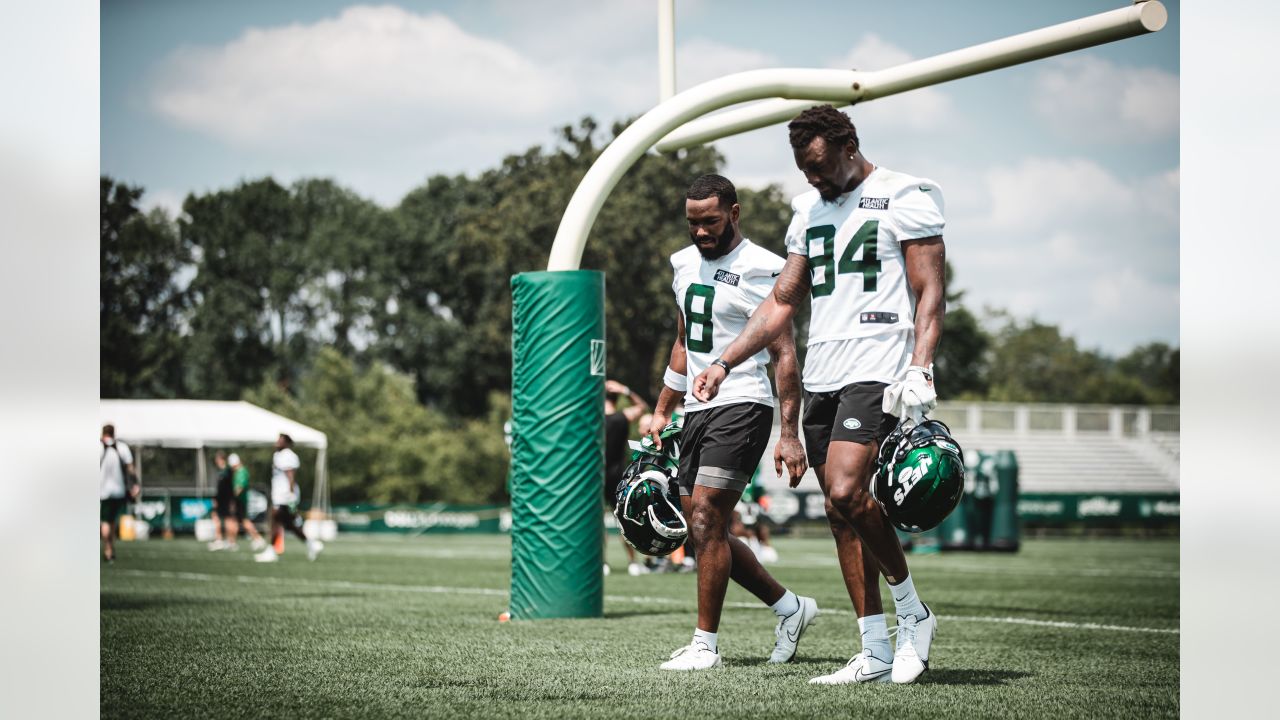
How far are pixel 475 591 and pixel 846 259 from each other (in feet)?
25.2

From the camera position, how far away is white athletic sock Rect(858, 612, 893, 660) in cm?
598

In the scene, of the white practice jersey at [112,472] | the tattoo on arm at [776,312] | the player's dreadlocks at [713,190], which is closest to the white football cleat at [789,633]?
the tattoo on arm at [776,312]

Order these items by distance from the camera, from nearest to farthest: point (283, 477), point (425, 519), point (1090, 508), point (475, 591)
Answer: point (475, 591) < point (283, 477) < point (1090, 508) < point (425, 519)

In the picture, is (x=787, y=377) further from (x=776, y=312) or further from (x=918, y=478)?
(x=918, y=478)

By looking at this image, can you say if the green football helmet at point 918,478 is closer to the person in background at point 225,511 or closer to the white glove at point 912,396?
the white glove at point 912,396

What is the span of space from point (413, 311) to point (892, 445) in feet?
193

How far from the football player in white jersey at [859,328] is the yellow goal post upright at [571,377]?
3.34m

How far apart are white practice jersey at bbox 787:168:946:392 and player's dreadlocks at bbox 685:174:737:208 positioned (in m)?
0.73

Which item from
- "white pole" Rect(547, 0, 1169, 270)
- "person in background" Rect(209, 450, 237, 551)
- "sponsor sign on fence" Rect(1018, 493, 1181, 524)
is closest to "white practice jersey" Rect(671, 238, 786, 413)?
"white pole" Rect(547, 0, 1169, 270)

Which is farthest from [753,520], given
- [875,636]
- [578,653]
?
[875,636]

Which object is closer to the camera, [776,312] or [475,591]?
[776,312]

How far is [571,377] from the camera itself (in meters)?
Answer: 9.58

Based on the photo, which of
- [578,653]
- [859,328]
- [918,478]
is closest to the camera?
[918,478]

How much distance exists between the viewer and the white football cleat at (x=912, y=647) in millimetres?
5914
